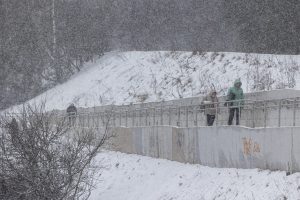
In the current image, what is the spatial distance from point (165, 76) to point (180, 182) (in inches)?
1019

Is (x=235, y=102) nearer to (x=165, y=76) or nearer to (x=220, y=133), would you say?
(x=220, y=133)

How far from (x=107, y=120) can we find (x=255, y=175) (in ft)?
57.0

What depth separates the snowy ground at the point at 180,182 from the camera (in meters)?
18.2

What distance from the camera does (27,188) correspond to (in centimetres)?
2569

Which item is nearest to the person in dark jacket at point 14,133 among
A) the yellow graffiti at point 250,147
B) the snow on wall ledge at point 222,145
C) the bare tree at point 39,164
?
the bare tree at point 39,164

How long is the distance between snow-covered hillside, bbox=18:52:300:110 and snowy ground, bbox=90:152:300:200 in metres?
7.32

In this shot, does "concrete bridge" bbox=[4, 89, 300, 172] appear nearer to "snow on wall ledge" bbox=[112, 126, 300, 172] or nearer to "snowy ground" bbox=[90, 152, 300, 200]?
"snow on wall ledge" bbox=[112, 126, 300, 172]

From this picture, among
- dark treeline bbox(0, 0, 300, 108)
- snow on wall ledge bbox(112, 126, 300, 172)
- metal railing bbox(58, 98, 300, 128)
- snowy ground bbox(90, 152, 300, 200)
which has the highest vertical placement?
dark treeline bbox(0, 0, 300, 108)

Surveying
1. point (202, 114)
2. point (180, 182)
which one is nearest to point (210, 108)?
point (202, 114)

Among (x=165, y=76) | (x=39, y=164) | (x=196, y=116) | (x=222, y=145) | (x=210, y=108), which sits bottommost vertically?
(x=39, y=164)

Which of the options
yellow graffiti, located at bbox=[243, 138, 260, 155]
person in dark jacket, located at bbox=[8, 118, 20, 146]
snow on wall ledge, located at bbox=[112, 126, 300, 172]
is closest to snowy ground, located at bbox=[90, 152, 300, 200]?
snow on wall ledge, located at bbox=[112, 126, 300, 172]

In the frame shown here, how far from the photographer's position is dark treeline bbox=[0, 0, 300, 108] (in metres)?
64.6

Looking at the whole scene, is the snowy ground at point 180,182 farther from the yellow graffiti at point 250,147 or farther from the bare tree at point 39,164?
the bare tree at point 39,164

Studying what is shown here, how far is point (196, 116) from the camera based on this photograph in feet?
89.1
